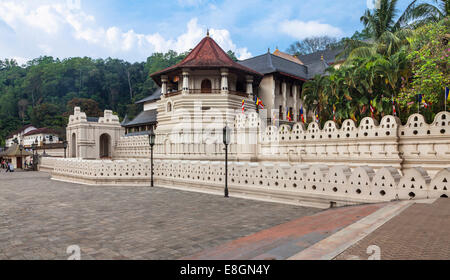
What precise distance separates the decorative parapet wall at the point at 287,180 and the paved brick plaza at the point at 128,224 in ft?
2.20

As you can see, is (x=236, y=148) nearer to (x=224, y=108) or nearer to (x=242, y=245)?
(x=224, y=108)

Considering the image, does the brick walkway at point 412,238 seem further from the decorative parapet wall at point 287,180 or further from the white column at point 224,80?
the white column at point 224,80

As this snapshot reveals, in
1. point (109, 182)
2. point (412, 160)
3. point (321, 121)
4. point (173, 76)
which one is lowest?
point (109, 182)

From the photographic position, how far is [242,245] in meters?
5.26

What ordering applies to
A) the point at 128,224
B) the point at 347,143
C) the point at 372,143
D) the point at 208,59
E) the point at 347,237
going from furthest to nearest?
the point at 208,59 → the point at 347,143 → the point at 372,143 → the point at 128,224 → the point at 347,237

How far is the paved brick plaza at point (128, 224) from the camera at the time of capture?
5.40 metres

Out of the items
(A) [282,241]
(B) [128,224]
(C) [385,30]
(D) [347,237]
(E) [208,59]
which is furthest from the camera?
(E) [208,59]

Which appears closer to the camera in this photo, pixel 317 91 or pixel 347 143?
pixel 347 143

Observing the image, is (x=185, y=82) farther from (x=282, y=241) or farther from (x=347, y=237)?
(x=347, y=237)

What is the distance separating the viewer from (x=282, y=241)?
5129mm

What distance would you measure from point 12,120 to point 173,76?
258 feet

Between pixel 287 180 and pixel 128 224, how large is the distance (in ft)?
18.5

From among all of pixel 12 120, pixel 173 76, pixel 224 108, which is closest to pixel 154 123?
pixel 173 76

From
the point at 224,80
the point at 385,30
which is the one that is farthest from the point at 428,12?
the point at 224,80
